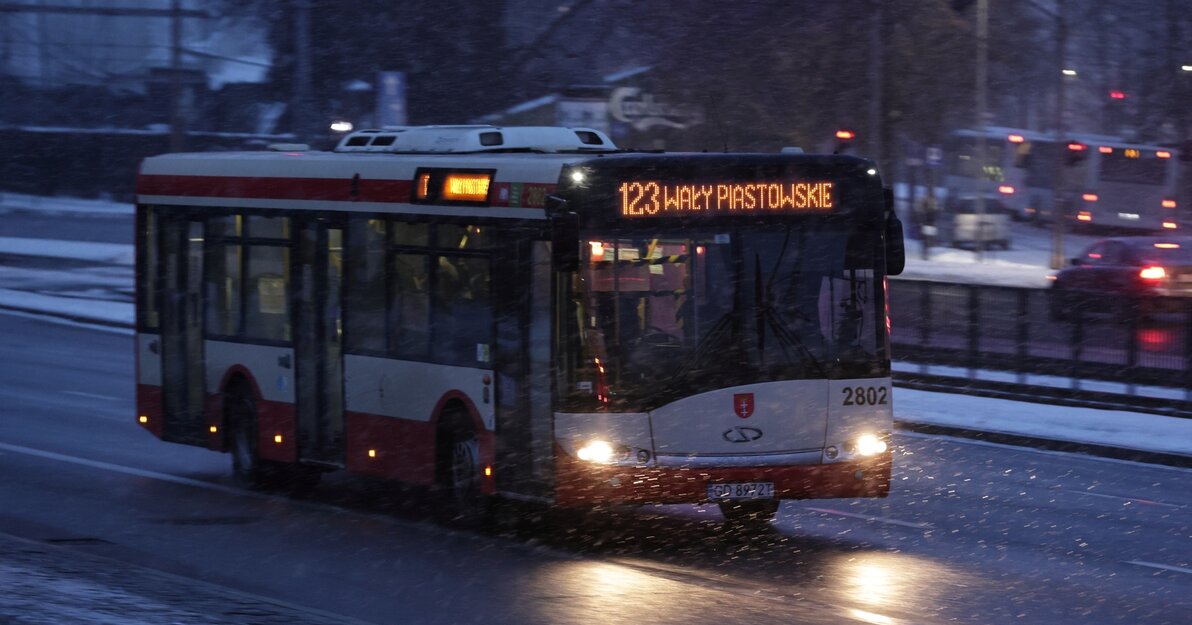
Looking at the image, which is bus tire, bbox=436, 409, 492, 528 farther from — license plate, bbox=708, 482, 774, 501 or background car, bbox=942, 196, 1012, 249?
background car, bbox=942, 196, 1012, 249

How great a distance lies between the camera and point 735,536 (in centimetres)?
1228

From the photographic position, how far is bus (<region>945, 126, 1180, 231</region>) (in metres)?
63.2

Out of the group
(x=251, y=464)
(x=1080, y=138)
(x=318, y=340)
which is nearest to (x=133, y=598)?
(x=318, y=340)

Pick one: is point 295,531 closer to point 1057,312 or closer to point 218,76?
point 1057,312

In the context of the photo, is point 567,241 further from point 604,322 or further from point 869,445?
point 869,445

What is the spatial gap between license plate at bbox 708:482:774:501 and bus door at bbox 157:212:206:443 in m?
5.77

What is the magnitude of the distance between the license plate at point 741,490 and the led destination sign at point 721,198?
168 cm

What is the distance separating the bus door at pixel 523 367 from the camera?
37.9ft

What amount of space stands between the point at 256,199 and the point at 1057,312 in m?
10.7

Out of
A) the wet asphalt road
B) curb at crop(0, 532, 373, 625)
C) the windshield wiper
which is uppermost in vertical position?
the windshield wiper

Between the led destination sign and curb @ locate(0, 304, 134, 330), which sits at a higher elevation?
the led destination sign

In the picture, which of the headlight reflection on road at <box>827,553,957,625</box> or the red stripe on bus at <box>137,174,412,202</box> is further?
the red stripe on bus at <box>137,174,412,202</box>

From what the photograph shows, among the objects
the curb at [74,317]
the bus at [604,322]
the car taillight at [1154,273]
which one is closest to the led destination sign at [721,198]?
the bus at [604,322]

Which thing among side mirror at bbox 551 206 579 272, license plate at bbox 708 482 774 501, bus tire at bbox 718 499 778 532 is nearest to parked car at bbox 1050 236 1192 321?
bus tire at bbox 718 499 778 532
